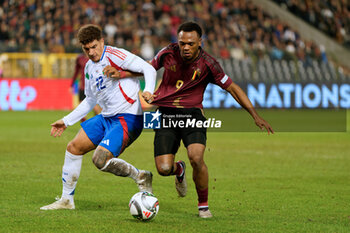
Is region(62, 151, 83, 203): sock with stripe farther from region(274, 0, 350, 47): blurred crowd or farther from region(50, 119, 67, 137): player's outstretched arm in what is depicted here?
region(274, 0, 350, 47): blurred crowd

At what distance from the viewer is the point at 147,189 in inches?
297

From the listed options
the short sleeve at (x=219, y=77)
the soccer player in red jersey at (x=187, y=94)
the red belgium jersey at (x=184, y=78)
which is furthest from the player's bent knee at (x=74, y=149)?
the short sleeve at (x=219, y=77)

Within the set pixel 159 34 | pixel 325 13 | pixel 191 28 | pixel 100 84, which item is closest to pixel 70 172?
pixel 100 84

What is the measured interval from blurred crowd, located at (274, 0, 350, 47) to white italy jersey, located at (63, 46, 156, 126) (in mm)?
28187

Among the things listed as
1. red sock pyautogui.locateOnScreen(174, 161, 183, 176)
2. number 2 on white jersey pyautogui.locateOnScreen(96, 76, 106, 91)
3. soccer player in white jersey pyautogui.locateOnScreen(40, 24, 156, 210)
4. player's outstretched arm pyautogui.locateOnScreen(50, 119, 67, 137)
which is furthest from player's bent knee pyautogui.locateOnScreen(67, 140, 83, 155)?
red sock pyautogui.locateOnScreen(174, 161, 183, 176)

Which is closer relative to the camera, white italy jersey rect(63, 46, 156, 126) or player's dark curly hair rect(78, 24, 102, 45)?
player's dark curly hair rect(78, 24, 102, 45)

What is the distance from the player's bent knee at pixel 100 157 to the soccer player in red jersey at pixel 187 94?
543mm

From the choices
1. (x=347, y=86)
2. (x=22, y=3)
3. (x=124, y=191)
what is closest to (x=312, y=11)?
(x=347, y=86)

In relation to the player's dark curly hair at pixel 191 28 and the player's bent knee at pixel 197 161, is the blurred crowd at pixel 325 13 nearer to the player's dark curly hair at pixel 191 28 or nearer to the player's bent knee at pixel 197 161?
the player's dark curly hair at pixel 191 28

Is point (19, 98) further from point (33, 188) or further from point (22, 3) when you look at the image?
point (33, 188)

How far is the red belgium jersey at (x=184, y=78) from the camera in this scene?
7.21 m

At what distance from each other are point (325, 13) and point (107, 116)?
95.4 ft

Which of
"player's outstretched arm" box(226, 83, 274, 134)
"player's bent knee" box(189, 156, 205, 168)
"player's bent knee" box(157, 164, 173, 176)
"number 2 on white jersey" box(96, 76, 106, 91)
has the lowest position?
"player's bent knee" box(157, 164, 173, 176)

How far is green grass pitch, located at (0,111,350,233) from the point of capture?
6590 mm
